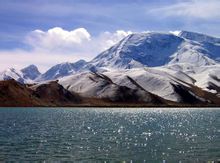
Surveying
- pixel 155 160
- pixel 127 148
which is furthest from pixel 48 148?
pixel 155 160

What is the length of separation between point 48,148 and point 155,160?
18.8m

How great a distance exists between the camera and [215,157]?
5975cm

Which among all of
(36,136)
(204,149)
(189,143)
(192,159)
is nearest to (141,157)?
(192,159)

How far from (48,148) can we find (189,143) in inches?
1001

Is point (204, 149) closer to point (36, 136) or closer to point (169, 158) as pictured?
point (169, 158)

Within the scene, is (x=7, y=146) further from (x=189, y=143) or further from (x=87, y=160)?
(x=189, y=143)

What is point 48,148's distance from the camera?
220 feet

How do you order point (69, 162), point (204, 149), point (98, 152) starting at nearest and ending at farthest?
1. point (69, 162)
2. point (98, 152)
3. point (204, 149)

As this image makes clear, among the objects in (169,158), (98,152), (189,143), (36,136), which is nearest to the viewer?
(169,158)

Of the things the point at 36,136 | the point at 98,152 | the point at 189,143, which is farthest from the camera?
the point at 36,136

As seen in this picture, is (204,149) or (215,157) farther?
(204,149)

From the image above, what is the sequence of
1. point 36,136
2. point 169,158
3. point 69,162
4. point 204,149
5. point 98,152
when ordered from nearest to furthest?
point 69,162 → point 169,158 → point 98,152 → point 204,149 → point 36,136

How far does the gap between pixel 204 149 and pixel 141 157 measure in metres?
14.1

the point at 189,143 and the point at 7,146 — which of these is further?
the point at 189,143
